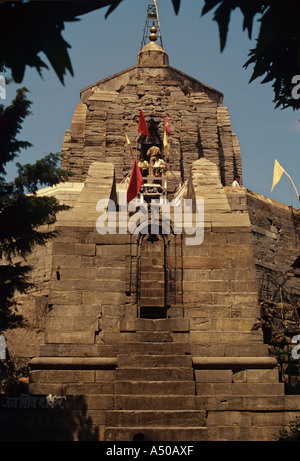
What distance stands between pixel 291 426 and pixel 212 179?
6523 mm

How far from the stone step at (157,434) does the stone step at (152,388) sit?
0.77 meters

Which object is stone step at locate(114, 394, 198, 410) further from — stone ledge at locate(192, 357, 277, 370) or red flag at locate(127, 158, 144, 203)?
red flag at locate(127, 158, 144, 203)

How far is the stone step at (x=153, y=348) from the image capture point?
10336 millimetres

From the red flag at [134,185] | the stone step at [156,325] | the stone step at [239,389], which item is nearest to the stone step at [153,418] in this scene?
the stone step at [239,389]

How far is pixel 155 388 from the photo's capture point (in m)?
9.66

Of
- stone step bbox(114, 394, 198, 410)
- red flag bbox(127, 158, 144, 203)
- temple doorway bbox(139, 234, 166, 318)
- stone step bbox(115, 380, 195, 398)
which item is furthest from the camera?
red flag bbox(127, 158, 144, 203)

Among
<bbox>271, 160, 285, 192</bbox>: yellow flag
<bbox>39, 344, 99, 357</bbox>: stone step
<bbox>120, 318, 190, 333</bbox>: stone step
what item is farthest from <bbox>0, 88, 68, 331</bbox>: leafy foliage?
<bbox>271, 160, 285, 192</bbox>: yellow flag

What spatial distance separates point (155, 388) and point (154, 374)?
280mm

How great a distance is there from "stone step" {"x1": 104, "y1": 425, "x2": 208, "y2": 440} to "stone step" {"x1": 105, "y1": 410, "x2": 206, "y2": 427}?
0.43 feet

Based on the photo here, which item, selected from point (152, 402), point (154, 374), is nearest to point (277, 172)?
point (154, 374)

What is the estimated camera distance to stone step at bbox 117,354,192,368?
10086mm

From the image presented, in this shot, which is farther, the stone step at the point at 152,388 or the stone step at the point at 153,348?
the stone step at the point at 153,348

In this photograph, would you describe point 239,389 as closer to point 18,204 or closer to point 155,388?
point 155,388

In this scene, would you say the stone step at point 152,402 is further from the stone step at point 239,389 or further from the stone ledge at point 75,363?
the stone ledge at point 75,363
